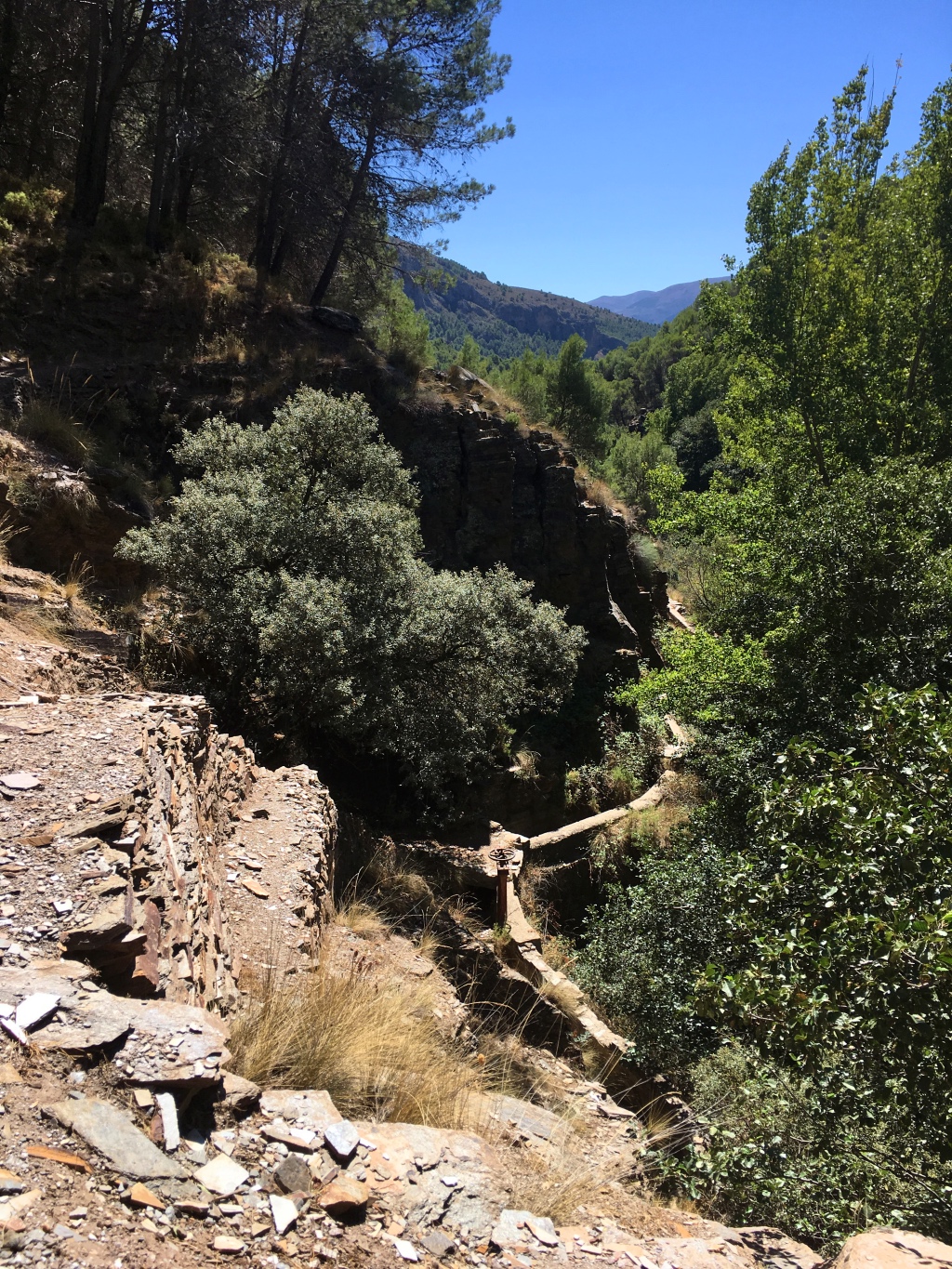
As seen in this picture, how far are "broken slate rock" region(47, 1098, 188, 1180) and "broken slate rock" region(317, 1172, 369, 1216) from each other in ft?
1.62

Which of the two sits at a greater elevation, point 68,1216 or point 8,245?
point 8,245

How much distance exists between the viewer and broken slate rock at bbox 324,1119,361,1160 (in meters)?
2.71

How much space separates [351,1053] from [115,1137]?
4.63 ft

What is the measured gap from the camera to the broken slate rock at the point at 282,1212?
7.59 feet

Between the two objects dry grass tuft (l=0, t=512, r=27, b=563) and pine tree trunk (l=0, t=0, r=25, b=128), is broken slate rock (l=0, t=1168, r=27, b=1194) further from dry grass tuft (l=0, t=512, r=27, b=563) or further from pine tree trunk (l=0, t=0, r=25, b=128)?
pine tree trunk (l=0, t=0, r=25, b=128)

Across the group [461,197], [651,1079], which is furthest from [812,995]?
[461,197]

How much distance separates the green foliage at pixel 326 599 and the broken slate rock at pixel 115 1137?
5.56 m

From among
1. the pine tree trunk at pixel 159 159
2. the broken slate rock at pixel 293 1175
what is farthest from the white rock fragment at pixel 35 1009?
the pine tree trunk at pixel 159 159

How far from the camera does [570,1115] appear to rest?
17.4 ft

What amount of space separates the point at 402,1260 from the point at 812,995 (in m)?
2.01

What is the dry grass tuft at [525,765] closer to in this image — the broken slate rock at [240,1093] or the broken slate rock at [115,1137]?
the broken slate rock at [240,1093]

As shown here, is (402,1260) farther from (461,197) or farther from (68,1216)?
(461,197)

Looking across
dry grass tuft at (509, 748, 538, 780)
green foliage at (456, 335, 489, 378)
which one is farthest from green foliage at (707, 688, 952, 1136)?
green foliage at (456, 335, 489, 378)

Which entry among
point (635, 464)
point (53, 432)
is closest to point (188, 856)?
point (53, 432)
